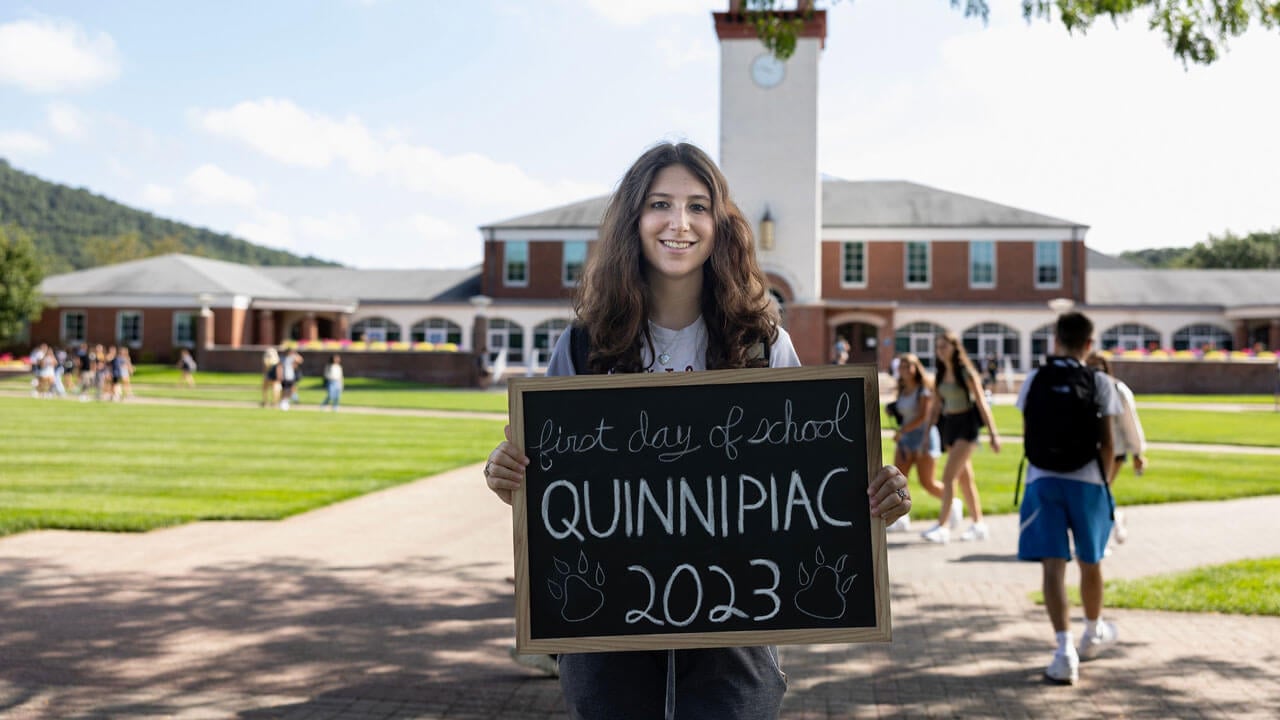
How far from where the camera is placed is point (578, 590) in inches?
105

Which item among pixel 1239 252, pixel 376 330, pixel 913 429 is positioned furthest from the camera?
pixel 1239 252

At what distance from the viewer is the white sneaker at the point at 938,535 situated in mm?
9227

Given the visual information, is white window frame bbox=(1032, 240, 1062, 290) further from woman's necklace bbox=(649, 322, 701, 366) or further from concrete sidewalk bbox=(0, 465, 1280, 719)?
woman's necklace bbox=(649, 322, 701, 366)

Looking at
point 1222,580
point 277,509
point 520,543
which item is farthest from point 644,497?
point 277,509

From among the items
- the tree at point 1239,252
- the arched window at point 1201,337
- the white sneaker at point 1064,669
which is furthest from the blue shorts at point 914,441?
the tree at point 1239,252

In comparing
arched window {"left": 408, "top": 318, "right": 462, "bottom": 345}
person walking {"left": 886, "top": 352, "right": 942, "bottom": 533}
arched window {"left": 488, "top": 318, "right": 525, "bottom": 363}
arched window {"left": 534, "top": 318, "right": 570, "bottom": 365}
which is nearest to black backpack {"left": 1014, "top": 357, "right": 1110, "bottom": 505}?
person walking {"left": 886, "top": 352, "right": 942, "bottom": 533}

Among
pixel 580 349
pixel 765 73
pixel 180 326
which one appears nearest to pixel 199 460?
pixel 580 349

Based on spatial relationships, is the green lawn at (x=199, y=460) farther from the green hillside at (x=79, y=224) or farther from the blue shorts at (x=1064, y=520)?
the green hillside at (x=79, y=224)

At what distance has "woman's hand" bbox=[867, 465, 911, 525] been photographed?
→ 2.64 meters

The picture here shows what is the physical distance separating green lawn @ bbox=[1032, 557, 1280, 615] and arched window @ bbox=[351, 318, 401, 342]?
4707cm

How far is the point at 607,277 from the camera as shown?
2.84 metres

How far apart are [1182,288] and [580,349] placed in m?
54.3

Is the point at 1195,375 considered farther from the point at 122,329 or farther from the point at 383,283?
the point at 122,329

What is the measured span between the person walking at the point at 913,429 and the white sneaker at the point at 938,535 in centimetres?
36
